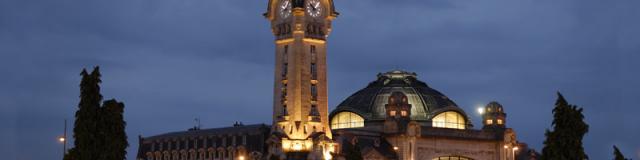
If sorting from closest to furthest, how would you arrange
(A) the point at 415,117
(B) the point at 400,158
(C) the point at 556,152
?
(C) the point at 556,152, (B) the point at 400,158, (A) the point at 415,117

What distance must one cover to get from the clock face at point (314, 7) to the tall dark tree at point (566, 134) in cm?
9081

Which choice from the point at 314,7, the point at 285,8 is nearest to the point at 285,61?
the point at 285,8

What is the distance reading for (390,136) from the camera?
607ft

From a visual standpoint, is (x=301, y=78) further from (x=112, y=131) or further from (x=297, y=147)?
(x=112, y=131)

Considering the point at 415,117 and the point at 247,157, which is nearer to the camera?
the point at 247,157

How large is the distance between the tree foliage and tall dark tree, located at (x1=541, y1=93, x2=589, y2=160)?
3501 centimetres

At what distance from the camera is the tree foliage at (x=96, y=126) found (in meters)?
107

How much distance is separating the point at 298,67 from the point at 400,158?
1901cm

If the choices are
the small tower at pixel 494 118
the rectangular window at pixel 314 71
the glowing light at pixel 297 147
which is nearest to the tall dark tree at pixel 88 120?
the glowing light at pixel 297 147

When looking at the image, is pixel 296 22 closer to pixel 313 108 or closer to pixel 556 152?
pixel 313 108

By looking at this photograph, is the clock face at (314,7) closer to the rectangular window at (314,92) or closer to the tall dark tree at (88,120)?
the rectangular window at (314,92)

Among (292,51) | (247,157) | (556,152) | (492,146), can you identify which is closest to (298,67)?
(292,51)

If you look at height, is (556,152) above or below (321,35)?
below

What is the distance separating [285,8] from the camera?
18688 cm
